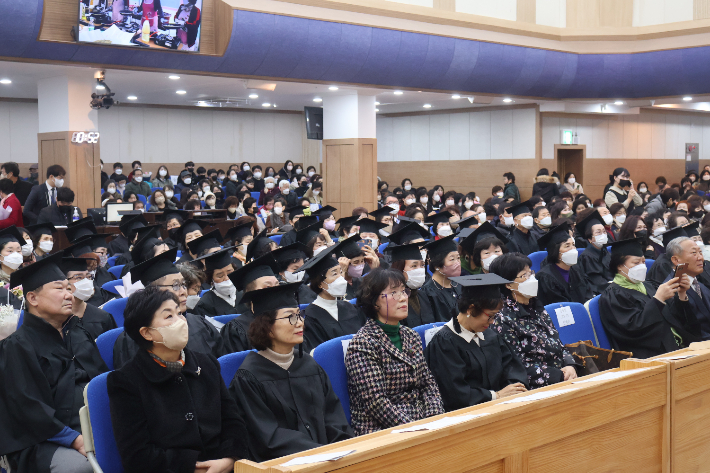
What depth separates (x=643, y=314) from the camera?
213 inches

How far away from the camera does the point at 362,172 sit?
15117 millimetres

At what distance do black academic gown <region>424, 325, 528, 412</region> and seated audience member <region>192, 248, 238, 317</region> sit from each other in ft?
6.62

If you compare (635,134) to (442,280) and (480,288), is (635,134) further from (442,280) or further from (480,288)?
(480,288)

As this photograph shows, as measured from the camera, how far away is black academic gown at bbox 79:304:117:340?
14.7 feet

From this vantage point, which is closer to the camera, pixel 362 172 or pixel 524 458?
pixel 524 458

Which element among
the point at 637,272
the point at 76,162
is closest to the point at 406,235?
the point at 637,272

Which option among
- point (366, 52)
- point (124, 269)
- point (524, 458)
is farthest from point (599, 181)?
point (524, 458)

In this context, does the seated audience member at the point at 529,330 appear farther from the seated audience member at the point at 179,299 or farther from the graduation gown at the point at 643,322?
the seated audience member at the point at 179,299

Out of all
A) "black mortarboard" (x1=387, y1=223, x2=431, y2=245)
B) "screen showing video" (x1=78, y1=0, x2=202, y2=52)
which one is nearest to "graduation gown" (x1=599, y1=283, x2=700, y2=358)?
"black mortarboard" (x1=387, y1=223, x2=431, y2=245)

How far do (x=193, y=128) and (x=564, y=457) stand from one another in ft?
66.8

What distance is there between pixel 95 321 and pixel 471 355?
239 cm

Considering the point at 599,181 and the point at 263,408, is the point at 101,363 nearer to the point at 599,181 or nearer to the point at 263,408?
the point at 263,408

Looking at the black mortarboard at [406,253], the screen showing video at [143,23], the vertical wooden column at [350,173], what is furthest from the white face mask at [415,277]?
the vertical wooden column at [350,173]

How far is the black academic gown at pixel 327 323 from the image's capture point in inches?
193
